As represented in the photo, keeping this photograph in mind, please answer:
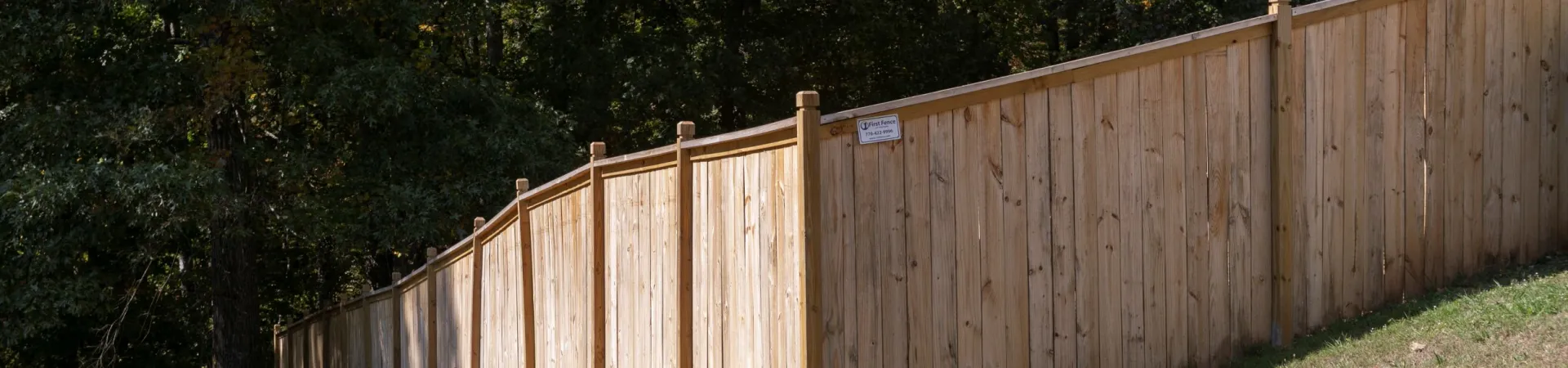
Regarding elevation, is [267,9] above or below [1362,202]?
above

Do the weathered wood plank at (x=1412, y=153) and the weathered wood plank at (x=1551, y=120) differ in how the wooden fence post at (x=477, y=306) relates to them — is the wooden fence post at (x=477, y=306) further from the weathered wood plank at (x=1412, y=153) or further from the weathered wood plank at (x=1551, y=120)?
the weathered wood plank at (x=1551, y=120)

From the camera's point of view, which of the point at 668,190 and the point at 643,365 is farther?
the point at 643,365

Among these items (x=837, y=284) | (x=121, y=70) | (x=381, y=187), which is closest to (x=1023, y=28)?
(x=381, y=187)

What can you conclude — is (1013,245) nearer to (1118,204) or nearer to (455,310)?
(1118,204)

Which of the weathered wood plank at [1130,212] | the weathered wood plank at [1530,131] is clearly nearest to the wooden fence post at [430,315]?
the weathered wood plank at [1130,212]

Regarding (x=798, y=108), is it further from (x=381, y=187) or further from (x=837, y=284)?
(x=381, y=187)

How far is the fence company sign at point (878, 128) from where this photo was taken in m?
4.93

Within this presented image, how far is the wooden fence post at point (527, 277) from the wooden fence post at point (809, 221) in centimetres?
390

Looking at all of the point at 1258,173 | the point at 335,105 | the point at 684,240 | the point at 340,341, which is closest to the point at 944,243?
the point at 684,240

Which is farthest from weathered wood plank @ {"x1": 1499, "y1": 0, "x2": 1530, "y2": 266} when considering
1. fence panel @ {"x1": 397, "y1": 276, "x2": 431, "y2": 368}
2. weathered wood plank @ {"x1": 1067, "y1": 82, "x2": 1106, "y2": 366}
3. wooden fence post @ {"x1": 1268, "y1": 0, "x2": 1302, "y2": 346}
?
fence panel @ {"x1": 397, "y1": 276, "x2": 431, "y2": 368}

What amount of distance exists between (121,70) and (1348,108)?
13.1m

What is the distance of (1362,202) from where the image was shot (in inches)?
240

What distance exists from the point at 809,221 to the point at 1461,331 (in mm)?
2823

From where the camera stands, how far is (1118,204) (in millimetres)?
5500
